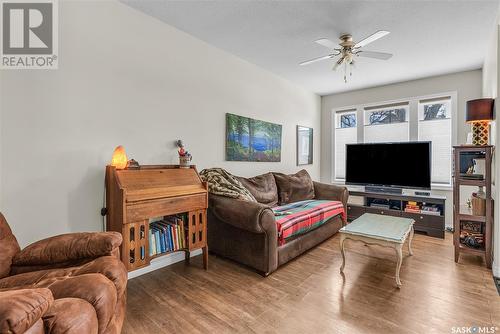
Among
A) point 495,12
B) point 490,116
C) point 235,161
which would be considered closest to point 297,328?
point 235,161

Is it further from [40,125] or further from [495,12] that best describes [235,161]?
[495,12]

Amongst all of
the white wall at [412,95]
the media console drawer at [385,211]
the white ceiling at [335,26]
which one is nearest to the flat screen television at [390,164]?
the media console drawer at [385,211]

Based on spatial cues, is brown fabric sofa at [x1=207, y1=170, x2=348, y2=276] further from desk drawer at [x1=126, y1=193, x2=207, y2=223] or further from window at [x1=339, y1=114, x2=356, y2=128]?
window at [x1=339, y1=114, x2=356, y2=128]

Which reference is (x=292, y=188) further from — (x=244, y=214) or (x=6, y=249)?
(x=6, y=249)

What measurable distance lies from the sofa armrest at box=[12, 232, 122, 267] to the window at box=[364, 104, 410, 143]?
15.7 ft

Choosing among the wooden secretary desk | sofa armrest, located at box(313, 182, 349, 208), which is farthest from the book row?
sofa armrest, located at box(313, 182, 349, 208)

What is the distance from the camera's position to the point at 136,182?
2.07 metres

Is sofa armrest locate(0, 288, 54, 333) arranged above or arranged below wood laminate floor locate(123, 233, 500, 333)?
above

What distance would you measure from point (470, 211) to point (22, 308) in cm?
387

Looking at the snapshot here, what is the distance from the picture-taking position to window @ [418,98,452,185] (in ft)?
13.4

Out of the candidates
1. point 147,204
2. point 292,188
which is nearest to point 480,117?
point 292,188

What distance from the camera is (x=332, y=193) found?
408cm

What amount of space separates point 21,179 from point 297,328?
227 centimetres

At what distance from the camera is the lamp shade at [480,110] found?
103 inches
